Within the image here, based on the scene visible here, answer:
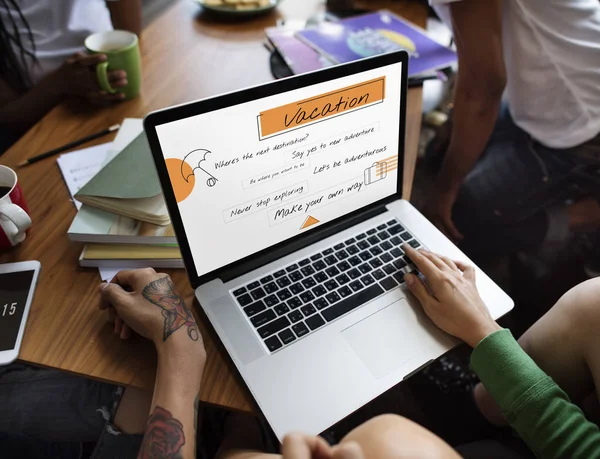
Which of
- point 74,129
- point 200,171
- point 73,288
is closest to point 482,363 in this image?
point 200,171

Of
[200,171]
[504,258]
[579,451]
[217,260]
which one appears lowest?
[504,258]

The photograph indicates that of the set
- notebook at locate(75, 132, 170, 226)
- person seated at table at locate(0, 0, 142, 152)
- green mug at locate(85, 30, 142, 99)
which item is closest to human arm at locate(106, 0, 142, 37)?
Answer: person seated at table at locate(0, 0, 142, 152)

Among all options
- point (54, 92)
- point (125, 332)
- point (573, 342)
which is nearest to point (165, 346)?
point (125, 332)

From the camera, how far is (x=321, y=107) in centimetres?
66

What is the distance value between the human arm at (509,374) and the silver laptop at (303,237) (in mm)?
30

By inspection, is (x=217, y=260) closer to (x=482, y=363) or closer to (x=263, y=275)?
(x=263, y=275)

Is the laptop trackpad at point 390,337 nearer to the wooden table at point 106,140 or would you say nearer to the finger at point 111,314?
the wooden table at point 106,140

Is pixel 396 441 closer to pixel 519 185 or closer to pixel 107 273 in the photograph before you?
pixel 107 273

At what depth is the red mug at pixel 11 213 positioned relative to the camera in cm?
69

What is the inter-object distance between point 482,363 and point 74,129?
0.91 m

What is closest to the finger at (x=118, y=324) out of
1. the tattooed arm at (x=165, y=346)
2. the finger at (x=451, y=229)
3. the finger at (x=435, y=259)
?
the tattooed arm at (x=165, y=346)

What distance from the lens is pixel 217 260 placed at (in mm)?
676

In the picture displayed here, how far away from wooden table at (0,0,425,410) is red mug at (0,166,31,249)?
0.02m

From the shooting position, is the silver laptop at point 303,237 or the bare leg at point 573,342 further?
the bare leg at point 573,342
